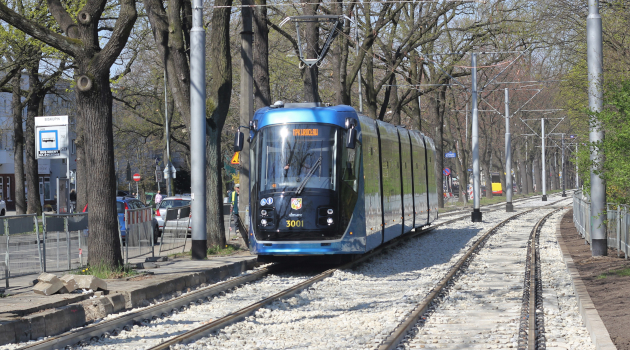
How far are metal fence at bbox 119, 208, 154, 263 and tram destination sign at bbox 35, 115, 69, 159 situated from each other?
202cm

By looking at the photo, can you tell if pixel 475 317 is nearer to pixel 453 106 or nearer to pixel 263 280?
pixel 263 280

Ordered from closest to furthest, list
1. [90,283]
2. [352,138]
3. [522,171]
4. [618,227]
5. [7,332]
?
[7,332] → [90,283] → [352,138] → [618,227] → [522,171]

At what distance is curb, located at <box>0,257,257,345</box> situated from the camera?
918cm

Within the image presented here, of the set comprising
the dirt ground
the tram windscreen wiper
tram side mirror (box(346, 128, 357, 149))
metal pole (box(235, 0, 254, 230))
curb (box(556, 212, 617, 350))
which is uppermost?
metal pole (box(235, 0, 254, 230))

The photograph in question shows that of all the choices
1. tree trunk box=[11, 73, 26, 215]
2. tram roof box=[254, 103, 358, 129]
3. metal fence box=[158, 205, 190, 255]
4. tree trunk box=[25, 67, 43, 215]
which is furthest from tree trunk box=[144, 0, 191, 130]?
tree trunk box=[11, 73, 26, 215]

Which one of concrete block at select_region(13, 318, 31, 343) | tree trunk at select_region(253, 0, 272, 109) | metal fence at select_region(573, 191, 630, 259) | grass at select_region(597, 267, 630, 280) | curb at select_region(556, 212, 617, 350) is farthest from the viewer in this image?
tree trunk at select_region(253, 0, 272, 109)

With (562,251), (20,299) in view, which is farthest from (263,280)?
(562,251)

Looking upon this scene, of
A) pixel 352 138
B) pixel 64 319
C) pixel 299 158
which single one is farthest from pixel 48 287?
pixel 352 138

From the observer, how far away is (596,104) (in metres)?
16.5

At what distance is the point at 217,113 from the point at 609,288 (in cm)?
1072

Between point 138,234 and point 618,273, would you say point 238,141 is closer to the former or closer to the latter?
point 138,234

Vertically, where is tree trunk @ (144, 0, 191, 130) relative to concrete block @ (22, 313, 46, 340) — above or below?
above

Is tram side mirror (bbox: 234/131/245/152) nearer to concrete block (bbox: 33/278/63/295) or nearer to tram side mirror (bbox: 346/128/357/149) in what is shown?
tram side mirror (bbox: 346/128/357/149)

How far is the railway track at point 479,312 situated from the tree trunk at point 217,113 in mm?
6036
